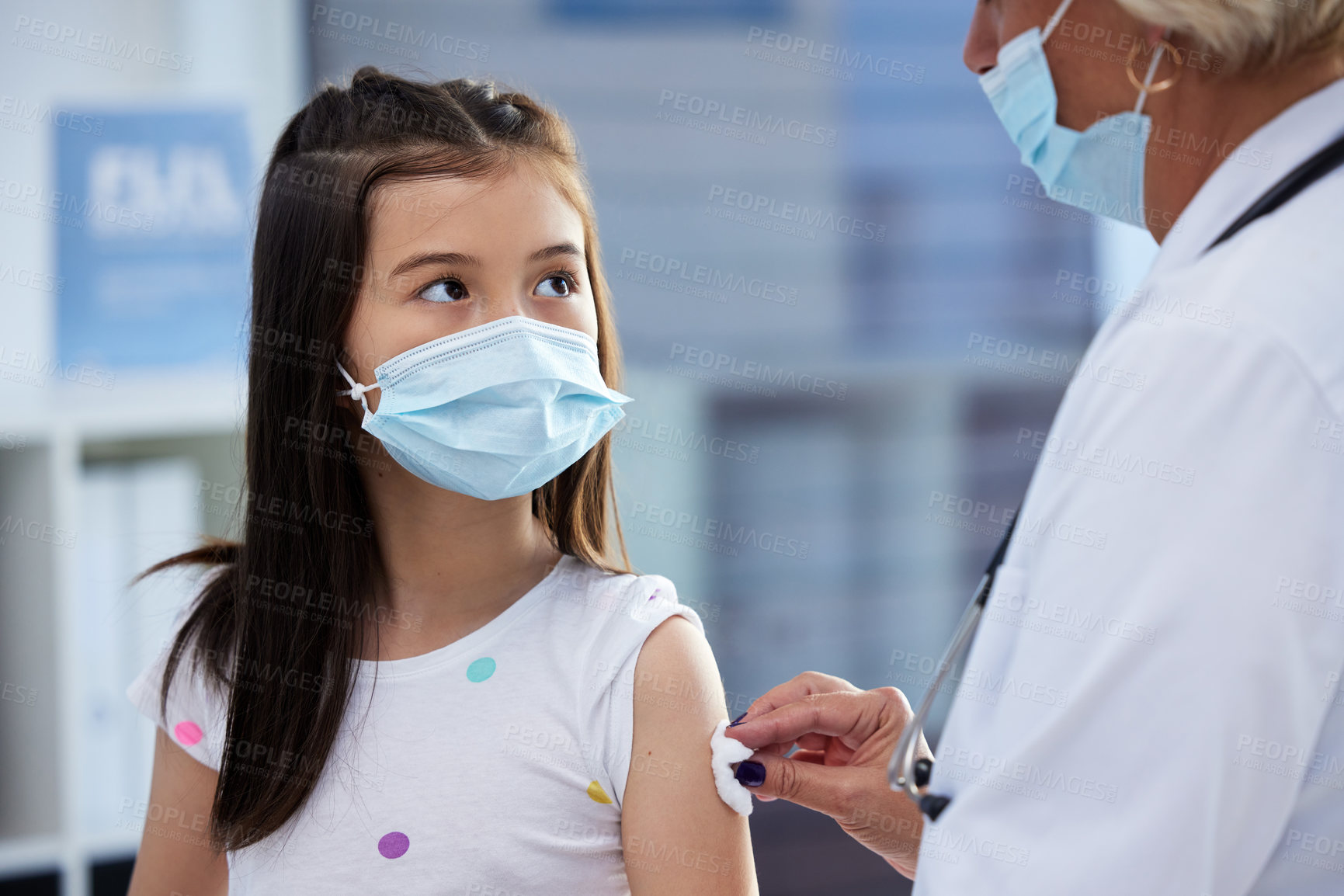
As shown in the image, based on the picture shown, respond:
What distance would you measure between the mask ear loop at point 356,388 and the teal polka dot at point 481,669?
1.00 feet

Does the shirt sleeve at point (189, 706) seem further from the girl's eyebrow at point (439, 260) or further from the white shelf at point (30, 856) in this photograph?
the white shelf at point (30, 856)

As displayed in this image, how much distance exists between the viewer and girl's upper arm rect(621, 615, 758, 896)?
1.05 m

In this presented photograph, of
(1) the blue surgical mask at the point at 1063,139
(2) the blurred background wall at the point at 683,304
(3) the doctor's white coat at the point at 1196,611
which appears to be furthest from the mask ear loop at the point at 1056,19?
(2) the blurred background wall at the point at 683,304

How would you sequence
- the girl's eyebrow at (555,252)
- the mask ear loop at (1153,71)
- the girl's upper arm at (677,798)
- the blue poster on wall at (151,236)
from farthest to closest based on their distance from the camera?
1. the blue poster on wall at (151,236)
2. the girl's eyebrow at (555,252)
3. the girl's upper arm at (677,798)
4. the mask ear loop at (1153,71)

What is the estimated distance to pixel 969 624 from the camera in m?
0.92

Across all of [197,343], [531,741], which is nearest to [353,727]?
[531,741]

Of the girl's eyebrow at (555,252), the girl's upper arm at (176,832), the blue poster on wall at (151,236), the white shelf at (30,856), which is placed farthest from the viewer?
the blue poster on wall at (151,236)

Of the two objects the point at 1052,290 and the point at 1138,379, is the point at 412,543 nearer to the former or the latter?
the point at 1138,379

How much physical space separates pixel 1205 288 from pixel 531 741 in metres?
0.78

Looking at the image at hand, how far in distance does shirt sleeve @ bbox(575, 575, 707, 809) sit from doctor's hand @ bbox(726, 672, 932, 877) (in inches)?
3.3

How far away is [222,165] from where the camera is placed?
2.29 meters

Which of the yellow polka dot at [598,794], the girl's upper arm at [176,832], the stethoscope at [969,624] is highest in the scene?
the stethoscope at [969,624]

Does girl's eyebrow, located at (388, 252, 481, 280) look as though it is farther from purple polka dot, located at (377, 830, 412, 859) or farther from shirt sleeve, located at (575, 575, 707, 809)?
purple polka dot, located at (377, 830, 412, 859)

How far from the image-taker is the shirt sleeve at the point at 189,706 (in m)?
1.24
